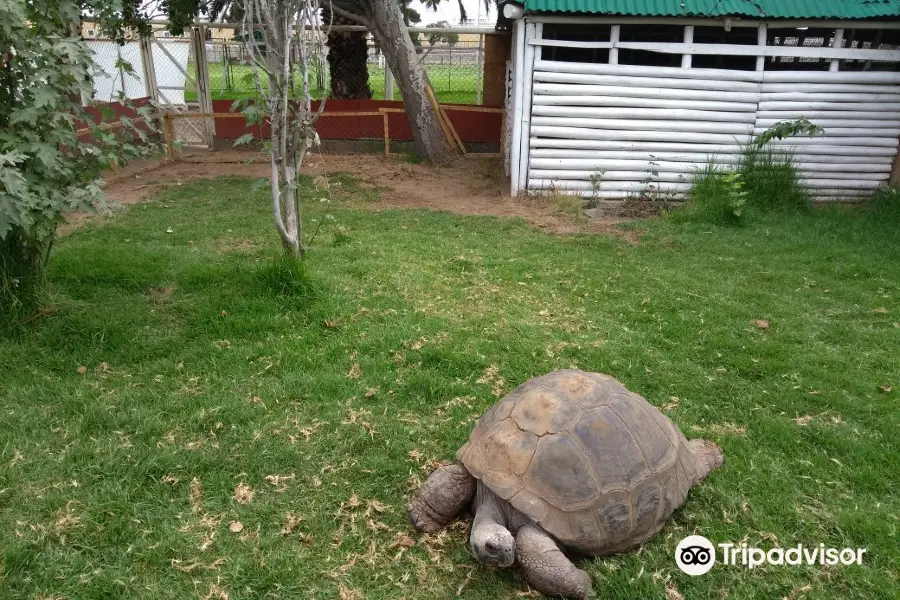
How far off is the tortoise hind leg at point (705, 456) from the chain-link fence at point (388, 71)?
12.2 m

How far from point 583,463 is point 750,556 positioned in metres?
0.99

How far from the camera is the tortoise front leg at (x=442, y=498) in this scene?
3.30m

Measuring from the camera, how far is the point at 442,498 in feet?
10.8

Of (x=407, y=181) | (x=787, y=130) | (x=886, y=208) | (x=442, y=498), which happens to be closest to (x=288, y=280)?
(x=442, y=498)

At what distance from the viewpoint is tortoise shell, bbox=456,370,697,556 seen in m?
2.99

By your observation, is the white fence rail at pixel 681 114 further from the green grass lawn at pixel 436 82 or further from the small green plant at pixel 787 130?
the green grass lawn at pixel 436 82

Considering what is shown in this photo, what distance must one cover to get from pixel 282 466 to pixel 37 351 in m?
2.45

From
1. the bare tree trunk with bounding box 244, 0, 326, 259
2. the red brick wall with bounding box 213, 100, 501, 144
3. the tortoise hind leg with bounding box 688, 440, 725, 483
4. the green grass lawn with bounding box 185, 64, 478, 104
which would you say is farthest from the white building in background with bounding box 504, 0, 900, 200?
the green grass lawn with bounding box 185, 64, 478, 104

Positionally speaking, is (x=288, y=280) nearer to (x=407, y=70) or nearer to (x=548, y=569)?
(x=548, y=569)

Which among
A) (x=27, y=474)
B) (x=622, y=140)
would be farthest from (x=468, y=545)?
(x=622, y=140)

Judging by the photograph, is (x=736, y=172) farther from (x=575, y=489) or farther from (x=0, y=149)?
(x=0, y=149)

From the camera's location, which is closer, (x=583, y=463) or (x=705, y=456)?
(x=583, y=463)

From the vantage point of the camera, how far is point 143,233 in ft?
26.2

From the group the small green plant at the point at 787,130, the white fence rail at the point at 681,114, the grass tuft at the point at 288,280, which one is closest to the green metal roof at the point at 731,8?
the white fence rail at the point at 681,114
